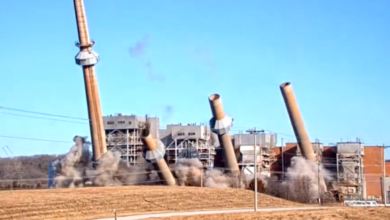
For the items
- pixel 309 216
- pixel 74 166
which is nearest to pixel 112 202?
pixel 309 216

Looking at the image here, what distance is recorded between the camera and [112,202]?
50312 mm

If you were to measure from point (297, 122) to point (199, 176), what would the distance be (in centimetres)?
1489

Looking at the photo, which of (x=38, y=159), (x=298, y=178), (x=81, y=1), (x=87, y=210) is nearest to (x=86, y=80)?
(x=81, y=1)

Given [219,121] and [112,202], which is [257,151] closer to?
[219,121]

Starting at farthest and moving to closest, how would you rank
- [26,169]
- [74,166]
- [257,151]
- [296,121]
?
1. [26,169]
2. [257,151]
3. [74,166]
4. [296,121]

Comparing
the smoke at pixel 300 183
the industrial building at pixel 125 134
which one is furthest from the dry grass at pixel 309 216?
the industrial building at pixel 125 134

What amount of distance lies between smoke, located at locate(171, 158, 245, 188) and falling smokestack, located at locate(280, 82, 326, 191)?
31.9 ft

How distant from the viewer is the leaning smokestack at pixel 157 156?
81.8 metres

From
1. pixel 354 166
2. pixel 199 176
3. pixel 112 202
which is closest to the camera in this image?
pixel 112 202

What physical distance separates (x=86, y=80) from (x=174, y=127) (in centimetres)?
1940

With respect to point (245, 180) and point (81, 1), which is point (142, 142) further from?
point (81, 1)

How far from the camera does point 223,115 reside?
82.3 meters

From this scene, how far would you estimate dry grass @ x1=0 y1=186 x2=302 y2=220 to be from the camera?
42.7 metres

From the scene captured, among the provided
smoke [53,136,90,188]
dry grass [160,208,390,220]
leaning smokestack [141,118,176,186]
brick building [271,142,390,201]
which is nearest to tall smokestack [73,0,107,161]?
leaning smokestack [141,118,176,186]
